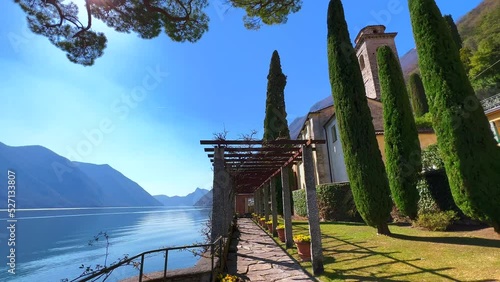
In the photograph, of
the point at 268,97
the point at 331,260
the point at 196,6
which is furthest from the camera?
the point at 268,97

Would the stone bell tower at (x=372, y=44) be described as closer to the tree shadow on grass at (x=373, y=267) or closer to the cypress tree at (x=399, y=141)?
the cypress tree at (x=399, y=141)

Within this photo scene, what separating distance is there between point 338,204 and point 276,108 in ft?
35.7

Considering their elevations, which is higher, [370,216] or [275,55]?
[275,55]

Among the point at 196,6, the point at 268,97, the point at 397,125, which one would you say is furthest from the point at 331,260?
the point at 268,97

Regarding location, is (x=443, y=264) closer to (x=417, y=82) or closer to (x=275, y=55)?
(x=275, y=55)

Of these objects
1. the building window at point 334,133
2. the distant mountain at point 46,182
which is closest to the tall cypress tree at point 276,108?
the building window at point 334,133

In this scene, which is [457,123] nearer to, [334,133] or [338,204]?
[338,204]

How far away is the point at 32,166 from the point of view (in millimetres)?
128250

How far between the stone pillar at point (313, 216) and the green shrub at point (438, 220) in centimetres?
659

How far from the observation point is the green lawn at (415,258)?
17.6ft

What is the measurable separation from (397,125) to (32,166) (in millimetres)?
166901

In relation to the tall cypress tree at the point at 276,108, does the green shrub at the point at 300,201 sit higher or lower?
lower

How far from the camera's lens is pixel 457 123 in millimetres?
8125

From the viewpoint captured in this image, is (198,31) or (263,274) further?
(198,31)
